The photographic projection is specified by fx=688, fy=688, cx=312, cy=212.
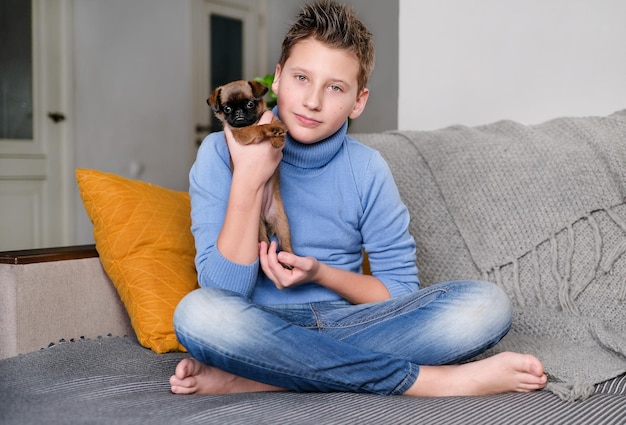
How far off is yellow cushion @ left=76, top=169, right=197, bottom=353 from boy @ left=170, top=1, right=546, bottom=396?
0.78ft

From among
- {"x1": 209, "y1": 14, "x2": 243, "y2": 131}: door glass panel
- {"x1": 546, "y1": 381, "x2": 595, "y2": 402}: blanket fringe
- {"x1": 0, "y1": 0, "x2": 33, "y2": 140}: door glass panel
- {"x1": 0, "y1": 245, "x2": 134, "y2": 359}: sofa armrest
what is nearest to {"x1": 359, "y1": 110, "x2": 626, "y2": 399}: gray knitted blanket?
{"x1": 546, "y1": 381, "x2": 595, "y2": 402}: blanket fringe

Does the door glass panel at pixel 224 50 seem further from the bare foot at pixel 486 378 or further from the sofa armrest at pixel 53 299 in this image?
the bare foot at pixel 486 378

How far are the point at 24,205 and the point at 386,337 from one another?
3035 mm

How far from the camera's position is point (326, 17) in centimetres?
141

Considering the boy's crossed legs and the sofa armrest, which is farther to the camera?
the sofa armrest

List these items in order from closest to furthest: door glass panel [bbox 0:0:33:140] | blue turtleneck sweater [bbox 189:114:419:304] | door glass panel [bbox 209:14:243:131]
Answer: blue turtleneck sweater [bbox 189:114:419:304]
door glass panel [bbox 0:0:33:140]
door glass panel [bbox 209:14:243:131]

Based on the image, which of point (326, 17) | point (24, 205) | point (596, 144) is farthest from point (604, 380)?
point (24, 205)

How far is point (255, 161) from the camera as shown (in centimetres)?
135

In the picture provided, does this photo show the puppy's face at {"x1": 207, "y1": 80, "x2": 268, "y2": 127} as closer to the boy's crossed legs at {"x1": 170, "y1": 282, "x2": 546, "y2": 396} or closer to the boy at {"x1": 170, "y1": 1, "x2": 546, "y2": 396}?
the boy at {"x1": 170, "y1": 1, "x2": 546, "y2": 396}

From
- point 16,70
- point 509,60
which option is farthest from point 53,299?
point 16,70

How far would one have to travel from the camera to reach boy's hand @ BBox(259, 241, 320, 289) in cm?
127

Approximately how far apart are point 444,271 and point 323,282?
474mm

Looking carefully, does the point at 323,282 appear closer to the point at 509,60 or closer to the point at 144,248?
the point at 144,248

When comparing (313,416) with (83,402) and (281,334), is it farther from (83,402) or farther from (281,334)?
(83,402)
